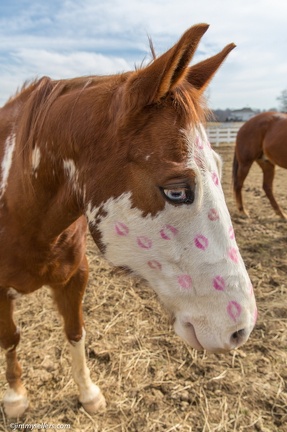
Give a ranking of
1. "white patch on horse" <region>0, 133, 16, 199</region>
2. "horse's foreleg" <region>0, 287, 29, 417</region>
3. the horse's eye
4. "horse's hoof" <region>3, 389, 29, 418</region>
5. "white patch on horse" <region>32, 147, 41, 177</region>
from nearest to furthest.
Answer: the horse's eye, "white patch on horse" <region>32, 147, 41, 177</region>, "white patch on horse" <region>0, 133, 16, 199</region>, "horse's foreleg" <region>0, 287, 29, 417</region>, "horse's hoof" <region>3, 389, 29, 418</region>

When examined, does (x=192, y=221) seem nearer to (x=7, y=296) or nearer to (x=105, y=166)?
(x=105, y=166)

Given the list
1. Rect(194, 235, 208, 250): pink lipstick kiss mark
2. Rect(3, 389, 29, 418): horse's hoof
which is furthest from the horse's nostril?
Rect(3, 389, 29, 418): horse's hoof

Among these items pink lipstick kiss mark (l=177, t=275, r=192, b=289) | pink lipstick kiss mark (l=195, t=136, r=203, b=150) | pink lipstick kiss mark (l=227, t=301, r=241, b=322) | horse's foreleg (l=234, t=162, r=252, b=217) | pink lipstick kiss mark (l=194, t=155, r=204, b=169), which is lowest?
horse's foreleg (l=234, t=162, r=252, b=217)

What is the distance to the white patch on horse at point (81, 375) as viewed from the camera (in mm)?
2396

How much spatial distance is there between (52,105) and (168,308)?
1.07 meters

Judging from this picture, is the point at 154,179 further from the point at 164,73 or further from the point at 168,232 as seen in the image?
the point at 164,73

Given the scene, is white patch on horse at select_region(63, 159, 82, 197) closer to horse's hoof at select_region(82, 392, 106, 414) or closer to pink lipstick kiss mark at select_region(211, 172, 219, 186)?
pink lipstick kiss mark at select_region(211, 172, 219, 186)

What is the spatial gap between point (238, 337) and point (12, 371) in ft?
6.12

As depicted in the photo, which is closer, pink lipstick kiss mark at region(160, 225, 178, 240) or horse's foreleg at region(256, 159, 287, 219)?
pink lipstick kiss mark at region(160, 225, 178, 240)

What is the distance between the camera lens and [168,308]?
1413 mm

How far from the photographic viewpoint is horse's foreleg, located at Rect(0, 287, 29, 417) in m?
2.23

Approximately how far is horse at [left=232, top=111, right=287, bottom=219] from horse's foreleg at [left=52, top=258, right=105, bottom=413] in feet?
16.7

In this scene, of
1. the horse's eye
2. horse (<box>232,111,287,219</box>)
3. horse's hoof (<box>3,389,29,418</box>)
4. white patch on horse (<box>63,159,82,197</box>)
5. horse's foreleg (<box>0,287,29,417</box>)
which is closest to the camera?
the horse's eye

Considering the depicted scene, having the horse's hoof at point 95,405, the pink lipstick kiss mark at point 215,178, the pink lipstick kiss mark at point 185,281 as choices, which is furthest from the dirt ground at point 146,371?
the pink lipstick kiss mark at point 215,178
